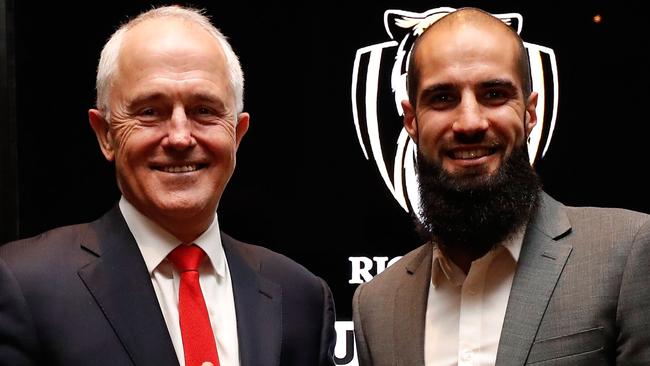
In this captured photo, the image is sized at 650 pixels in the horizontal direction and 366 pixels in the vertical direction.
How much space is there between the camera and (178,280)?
97.6 inches

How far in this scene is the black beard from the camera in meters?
2.59

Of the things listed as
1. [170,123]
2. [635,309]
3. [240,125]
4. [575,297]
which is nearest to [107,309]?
[170,123]

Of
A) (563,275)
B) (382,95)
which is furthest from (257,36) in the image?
(563,275)

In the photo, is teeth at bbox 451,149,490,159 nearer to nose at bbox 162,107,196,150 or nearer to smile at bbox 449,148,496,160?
smile at bbox 449,148,496,160

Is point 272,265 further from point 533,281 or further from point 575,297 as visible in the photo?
point 575,297

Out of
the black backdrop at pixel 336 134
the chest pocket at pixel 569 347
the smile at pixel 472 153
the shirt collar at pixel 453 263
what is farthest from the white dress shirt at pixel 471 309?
the black backdrop at pixel 336 134

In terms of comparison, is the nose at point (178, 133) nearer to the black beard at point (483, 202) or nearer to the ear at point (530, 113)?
the black beard at point (483, 202)

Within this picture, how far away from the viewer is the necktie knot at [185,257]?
8.13 ft

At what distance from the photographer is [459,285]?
2.63 meters

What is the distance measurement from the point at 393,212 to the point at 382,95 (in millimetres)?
548

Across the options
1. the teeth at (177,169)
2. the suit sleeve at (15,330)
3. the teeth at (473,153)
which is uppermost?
Result: the teeth at (177,169)

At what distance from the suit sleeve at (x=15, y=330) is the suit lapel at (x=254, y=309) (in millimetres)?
541

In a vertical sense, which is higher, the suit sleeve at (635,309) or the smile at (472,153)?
the smile at (472,153)

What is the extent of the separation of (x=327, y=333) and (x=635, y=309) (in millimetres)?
887
